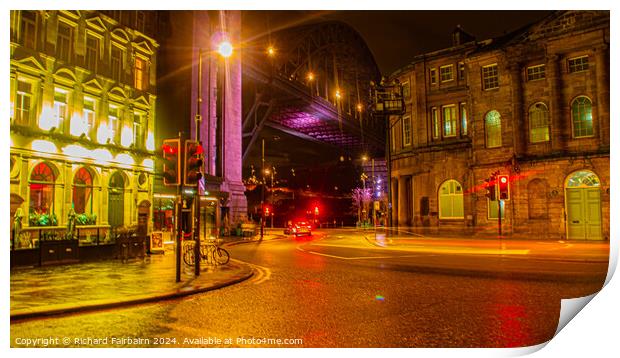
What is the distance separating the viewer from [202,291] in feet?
34.7

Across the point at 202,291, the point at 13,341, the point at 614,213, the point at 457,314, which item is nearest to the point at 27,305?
the point at 13,341

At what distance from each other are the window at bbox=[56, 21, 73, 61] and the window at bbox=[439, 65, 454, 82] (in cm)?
2638

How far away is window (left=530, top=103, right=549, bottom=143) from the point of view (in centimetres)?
2905

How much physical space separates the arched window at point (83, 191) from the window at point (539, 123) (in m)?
25.8

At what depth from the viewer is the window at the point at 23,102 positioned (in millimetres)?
17011

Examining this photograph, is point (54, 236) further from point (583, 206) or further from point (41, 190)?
point (583, 206)

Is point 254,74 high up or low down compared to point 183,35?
up

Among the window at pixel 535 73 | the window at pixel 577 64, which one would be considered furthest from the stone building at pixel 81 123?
the window at pixel 577 64

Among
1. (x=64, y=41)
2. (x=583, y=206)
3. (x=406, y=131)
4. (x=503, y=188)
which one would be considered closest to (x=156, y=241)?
(x=64, y=41)

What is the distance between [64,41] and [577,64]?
27.4 meters

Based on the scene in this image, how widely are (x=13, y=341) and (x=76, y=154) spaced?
14823 millimetres

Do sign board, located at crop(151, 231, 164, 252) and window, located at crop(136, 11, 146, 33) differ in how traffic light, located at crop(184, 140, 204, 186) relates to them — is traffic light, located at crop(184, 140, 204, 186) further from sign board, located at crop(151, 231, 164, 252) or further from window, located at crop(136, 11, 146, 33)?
window, located at crop(136, 11, 146, 33)

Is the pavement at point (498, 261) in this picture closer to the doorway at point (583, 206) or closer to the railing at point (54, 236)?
the doorway at point (583, 206)

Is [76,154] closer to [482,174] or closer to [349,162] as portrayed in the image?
[482,174]
